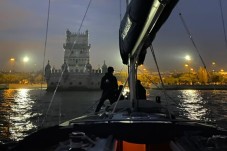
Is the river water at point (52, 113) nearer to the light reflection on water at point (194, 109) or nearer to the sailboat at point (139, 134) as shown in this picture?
the light reflection on water at point (194, 109)

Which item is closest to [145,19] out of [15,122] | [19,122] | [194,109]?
[19,122]

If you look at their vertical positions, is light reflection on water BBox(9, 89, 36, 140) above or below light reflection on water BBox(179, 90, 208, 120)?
below

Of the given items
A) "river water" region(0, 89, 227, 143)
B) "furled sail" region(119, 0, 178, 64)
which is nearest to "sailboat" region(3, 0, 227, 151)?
"furled sail" region(119, 0, 178, 64)

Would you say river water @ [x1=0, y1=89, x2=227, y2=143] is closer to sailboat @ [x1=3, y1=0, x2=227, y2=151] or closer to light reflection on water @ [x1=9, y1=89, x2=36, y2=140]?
light reflection on water @ [x1=9, y1=89, x2=36, y2=140]

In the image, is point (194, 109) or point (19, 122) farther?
point (194, 109)

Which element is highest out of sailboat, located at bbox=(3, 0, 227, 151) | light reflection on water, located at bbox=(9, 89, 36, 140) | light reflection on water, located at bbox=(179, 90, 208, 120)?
sailboat, located at bbox=(3, 0, 227, 151)

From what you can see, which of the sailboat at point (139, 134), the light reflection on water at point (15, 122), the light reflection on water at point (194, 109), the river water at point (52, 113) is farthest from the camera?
the light reflection on water at point (194, 109)

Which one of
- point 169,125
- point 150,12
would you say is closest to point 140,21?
point 150,12

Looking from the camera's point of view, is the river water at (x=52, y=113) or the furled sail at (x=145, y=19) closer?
the furled sail at (x=145, y=19)

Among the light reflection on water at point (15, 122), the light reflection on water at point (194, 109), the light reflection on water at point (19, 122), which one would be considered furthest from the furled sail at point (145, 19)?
the light reflection on water at point (194, 109)

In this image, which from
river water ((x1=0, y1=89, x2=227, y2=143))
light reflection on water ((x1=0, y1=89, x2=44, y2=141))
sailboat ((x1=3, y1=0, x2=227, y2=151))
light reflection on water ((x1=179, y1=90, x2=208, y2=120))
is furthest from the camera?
light reflection on water ((x1=179, y1=90, x2=208, y2=120))

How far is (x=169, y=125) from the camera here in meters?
3.33

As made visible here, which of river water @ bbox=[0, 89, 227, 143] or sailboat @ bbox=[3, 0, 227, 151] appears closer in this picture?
sailboat @ bbox=[3, 0, 227, 151]

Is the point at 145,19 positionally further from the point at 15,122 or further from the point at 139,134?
the point at 15,122
